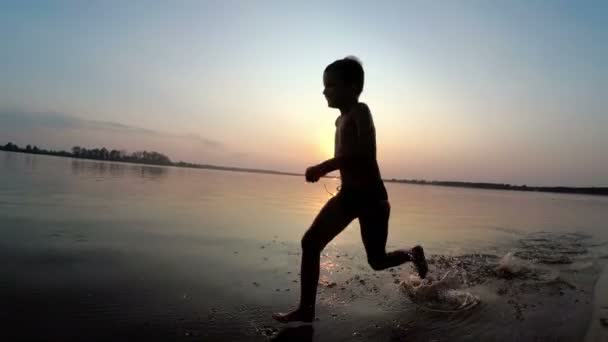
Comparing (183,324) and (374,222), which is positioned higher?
(374,222)

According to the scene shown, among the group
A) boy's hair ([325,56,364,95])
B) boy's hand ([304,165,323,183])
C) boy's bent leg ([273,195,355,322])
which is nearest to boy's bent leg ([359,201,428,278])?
boy's bent leg ([273,195,355,322])

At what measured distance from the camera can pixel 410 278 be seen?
5.02 m

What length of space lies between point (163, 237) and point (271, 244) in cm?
187

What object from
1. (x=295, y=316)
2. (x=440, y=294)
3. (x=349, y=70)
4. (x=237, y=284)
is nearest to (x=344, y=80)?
(x=349, y=70)

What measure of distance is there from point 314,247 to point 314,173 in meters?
0.70

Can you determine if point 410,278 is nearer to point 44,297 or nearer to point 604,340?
point 604,340

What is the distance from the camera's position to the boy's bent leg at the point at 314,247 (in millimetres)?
3471

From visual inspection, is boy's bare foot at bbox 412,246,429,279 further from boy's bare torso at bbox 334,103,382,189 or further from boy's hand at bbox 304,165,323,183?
boy's hand at bbox 304,165,323,183

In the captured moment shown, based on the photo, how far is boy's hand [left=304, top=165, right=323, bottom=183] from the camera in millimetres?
3279

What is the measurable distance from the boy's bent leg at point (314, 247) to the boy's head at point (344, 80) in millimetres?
911

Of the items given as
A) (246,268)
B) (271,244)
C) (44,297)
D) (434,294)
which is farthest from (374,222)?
(271,244)

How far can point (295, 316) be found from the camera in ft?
11.2

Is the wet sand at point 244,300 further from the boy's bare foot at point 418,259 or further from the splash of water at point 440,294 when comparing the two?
the boy's bare foot at point 418,259

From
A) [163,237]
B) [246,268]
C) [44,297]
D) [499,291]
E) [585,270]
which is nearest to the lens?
[44,297]
